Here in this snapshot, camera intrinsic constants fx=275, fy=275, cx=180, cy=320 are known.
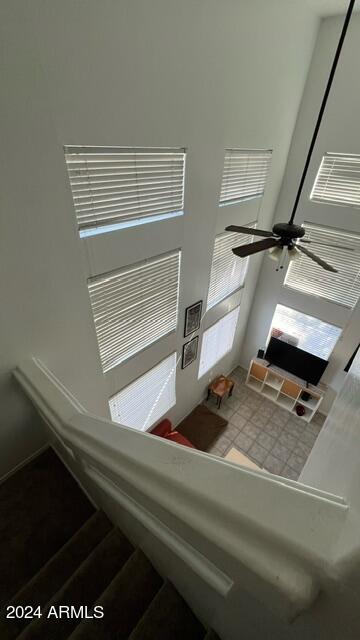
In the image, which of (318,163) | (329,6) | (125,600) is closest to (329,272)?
(318,163)

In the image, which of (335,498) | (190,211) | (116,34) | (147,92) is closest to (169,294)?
(190,211)

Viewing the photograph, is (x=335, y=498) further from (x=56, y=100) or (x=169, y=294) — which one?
(x=169, y=294)

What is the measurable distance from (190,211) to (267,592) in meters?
2.89

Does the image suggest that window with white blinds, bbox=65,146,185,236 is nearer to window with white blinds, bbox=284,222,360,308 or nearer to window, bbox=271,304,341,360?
window with white blinds, bbox=284,222,360,308

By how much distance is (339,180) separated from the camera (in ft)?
12.7

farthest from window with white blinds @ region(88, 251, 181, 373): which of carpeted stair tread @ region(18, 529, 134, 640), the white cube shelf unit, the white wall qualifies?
the white cube shelf unit

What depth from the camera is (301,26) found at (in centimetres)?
312

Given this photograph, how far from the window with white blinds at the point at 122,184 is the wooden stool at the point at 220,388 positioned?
3.53m

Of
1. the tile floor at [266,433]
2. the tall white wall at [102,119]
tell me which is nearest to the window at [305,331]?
the tile floor at [266,433]

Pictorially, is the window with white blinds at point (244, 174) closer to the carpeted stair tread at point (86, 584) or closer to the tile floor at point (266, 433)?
the carpeted stair tread at point (86, 584)

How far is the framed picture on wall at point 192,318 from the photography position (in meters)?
3.63

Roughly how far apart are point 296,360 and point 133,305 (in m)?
3.70

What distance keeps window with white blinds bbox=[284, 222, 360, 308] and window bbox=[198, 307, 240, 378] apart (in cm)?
125

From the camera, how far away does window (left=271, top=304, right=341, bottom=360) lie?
4.78m
